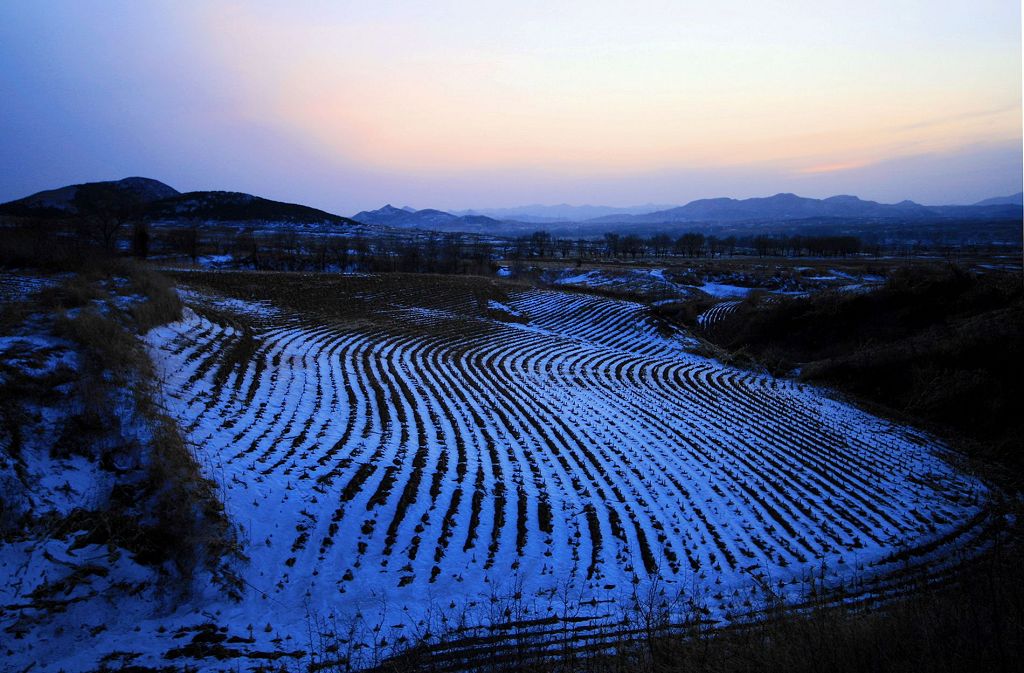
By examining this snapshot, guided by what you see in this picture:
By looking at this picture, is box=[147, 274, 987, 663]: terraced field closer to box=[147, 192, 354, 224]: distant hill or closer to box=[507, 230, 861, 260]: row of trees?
box=[507, 230, 861, 260]: row of trees

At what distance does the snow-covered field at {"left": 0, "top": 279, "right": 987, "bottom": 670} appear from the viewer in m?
6.95

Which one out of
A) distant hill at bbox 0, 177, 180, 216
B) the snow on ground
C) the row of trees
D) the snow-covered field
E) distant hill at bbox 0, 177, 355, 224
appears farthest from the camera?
distant hill at bbox 0, 177, 355, 224

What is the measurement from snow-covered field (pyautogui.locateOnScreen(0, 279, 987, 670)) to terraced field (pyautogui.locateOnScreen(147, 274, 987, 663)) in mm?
49

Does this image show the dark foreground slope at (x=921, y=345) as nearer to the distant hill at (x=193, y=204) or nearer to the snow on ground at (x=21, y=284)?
the snow on ground at (x=21, y=284)

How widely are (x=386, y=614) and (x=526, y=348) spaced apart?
21.8 meters

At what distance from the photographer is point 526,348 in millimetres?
27859

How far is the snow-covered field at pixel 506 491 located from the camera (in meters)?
6.95

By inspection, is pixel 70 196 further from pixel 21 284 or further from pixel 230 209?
pixel 21 284

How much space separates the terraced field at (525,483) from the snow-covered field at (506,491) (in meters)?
0.05

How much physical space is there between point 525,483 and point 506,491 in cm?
66

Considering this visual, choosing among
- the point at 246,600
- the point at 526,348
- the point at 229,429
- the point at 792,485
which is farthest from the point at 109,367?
the point at 526,348

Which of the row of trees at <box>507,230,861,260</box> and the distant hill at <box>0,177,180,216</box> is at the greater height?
the distant hill at <box>0,177,180,216</box>

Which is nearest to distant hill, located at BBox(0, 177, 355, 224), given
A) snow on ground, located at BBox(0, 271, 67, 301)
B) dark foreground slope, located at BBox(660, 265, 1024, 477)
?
snow on ground, located at BBox(0, 271, 67, 301)

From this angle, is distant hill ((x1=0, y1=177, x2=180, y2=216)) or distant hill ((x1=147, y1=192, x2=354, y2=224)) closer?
distant hill ((x1=0, y1=177, x2=180, y2=216))
